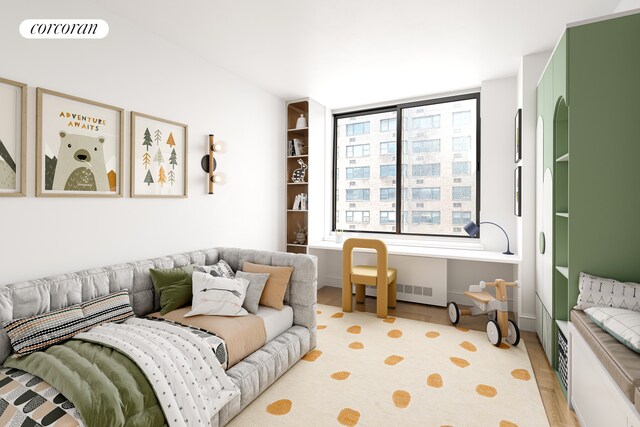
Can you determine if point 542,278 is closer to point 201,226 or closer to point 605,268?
point 605,268

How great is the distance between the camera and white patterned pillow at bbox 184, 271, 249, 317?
230 cm

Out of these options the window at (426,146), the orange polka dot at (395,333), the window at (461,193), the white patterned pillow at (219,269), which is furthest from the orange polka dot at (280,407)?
the window at (426,146)

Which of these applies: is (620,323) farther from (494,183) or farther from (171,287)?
(171,287)

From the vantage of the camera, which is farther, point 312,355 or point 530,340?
point 530,340

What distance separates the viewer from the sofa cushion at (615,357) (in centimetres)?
130

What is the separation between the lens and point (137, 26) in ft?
8.54

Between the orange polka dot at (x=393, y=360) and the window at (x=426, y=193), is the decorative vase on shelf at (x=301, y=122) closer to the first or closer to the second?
the window at (x=426, y=193)

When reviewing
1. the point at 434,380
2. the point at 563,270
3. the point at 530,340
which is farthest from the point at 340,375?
the point at 530,340

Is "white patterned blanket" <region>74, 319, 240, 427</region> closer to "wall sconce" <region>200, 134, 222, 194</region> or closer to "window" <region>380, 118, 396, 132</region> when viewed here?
"wall sconce" <region>200, 134, 222, 194</region>

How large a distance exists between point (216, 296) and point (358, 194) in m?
3.06

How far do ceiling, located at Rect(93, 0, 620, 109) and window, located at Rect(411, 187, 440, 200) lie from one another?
52.7 inches

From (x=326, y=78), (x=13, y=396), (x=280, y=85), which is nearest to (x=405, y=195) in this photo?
(x=326, y=78)

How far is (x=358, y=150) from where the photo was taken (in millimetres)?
4957

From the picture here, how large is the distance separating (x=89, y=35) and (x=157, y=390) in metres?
2.35
